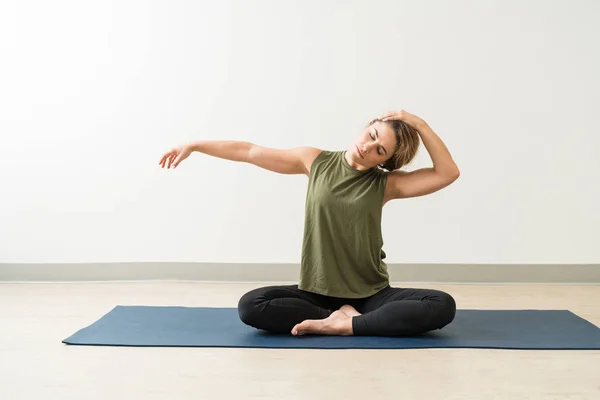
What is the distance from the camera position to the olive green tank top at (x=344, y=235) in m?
2.95

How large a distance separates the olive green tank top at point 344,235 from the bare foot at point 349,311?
0.16 feet

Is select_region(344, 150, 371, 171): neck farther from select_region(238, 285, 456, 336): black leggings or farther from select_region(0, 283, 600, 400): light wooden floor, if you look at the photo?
select_region(0, 283, 600, 400): light wooden floor

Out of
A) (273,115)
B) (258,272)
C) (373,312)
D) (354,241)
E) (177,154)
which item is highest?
(273,115)

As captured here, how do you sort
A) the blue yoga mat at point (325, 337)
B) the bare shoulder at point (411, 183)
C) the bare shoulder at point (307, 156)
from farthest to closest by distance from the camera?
the bare shoulder at point (307, 156), the bare shoulder at point (411, 183), the blue yoga mat at point (325, 337)

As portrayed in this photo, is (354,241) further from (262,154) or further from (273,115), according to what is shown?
(273,115)

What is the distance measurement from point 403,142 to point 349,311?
678 millimetres

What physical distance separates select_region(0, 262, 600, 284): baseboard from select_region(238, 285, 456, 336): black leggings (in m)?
1.46

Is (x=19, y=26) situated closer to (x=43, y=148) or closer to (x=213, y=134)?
(x=43, y=148)

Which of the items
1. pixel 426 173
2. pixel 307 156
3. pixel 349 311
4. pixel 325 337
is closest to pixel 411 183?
pixel 426 173

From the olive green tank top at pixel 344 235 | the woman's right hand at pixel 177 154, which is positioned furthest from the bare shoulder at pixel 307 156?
the woman's right hand at pixel 177 154

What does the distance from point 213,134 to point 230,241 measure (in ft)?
2.03

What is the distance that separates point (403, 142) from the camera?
9.66 ft

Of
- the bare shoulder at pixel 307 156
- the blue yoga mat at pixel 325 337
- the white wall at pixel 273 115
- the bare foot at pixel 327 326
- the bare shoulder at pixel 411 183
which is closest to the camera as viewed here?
the blue yoga mat at pixel 325 337

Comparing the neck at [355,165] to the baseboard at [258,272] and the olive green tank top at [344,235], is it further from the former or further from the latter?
the baseboard at [258,272]
